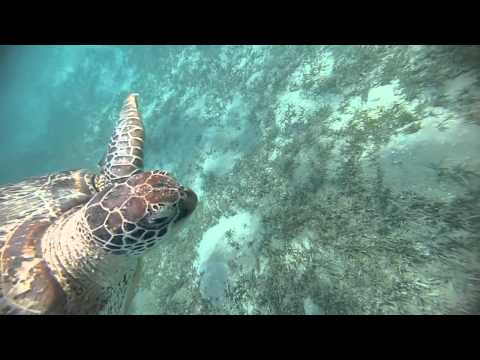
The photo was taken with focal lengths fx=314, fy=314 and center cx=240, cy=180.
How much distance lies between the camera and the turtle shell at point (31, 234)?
212 cm

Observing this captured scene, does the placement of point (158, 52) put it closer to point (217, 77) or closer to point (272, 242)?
point (217, 77)

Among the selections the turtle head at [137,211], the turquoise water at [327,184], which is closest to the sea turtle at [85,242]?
the turtle head at [137,211]

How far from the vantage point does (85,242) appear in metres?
2.40

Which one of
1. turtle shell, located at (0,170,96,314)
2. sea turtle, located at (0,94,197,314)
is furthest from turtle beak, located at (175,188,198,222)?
turtle shell, located at (0,170,96,314)

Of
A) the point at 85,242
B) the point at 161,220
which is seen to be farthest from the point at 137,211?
the point at 85,242

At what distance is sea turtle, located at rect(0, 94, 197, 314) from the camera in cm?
220

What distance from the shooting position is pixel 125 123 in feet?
13.0

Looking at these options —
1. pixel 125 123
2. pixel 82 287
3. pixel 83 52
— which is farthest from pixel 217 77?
pixel 83 52

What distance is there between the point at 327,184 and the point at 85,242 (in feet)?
7.12

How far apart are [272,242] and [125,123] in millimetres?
2360

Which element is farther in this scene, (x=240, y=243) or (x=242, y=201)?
(x=242, y=201)

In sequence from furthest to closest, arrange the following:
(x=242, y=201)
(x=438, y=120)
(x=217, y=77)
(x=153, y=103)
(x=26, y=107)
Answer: (x=26, y=107) → (x=153, y=103) → (x=217, y=77) → (x=242, y=201) → (x=438, y=120)

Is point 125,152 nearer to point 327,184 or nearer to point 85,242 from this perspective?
point 85,242
